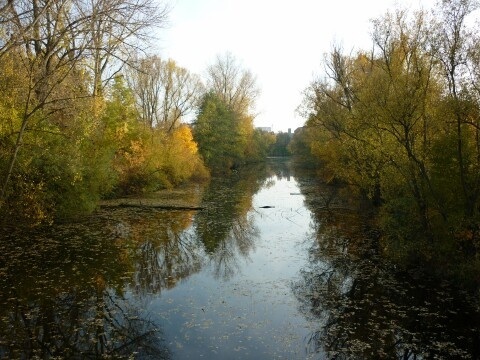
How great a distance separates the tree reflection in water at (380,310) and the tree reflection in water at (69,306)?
12.6 feet

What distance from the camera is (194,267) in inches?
522

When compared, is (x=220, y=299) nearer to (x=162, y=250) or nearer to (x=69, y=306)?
(x=69, y=306)

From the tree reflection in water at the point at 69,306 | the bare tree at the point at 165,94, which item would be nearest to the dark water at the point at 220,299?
A: the tree reflection in water at the point at 69,306

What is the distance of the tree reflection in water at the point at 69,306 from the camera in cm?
771

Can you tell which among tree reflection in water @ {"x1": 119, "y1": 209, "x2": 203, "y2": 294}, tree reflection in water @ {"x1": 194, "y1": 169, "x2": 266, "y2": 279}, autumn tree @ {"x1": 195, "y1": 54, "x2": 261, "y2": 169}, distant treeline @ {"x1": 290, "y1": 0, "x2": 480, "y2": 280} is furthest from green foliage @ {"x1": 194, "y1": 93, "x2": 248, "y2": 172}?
distant treeline @ {"x1": 290, "y1": 0, "x2": 480, "y2": 280}

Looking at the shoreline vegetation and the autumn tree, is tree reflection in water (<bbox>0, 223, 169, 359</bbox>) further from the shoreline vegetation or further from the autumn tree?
the autumn tree

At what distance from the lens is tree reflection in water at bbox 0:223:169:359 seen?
303 inches

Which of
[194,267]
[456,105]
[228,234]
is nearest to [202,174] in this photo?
[228,234]

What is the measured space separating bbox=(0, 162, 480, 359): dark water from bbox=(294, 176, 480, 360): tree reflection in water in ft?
0.11

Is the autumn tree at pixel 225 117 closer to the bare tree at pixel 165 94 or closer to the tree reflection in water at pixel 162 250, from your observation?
the bare tree at pixel 165 94

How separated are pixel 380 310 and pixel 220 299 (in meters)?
4.08

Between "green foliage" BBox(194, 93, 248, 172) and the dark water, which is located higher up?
"green foliage" BBox(194, 93, 248, 172)

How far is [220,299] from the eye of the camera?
1052 cm

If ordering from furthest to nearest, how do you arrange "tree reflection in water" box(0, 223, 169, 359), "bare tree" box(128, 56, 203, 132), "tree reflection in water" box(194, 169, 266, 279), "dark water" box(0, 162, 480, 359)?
"bare tree" box(128, 56, 203, 132) < "tree reflection in water" box(194, 169, 266, 279) < "dark water" box(0, 162, 480, 359) < "tree reflection in water" box(0, 223, 169, 359)
